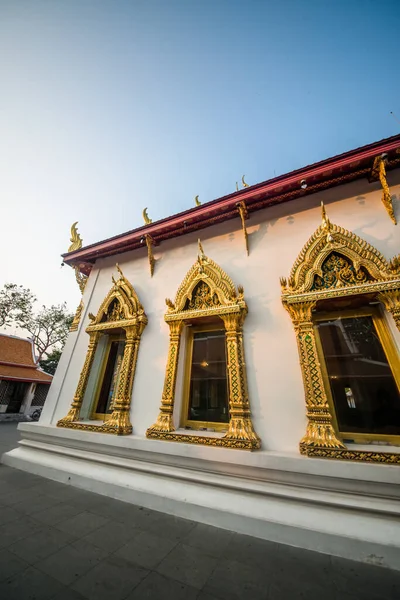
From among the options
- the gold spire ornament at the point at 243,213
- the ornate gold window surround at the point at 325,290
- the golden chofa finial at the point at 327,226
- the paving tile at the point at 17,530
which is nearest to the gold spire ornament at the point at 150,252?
the gold spire ornament at the point at 243,213

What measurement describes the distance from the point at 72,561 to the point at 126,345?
2835 mm

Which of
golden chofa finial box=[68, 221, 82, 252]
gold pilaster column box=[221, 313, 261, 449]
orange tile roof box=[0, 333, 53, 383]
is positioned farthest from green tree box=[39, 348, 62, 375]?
gold pilaster column box=[221, 313, 261, 449]

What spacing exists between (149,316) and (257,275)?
88.3 inches

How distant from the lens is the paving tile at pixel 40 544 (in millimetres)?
1927

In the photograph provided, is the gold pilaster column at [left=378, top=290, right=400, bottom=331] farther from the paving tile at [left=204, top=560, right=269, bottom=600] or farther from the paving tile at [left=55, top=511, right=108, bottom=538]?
the paving tile at [left=55, top=511, right=108, bottom=538]

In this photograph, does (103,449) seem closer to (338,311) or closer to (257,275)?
(257,275)

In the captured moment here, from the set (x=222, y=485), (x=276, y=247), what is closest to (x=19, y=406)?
(x=222, y=485)

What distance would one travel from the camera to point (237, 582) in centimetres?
171

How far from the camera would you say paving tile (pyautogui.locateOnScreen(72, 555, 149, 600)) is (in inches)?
62.8

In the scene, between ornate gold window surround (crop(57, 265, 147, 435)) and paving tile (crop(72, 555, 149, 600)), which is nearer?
paving tile (crop(72, 555, 149, 600))

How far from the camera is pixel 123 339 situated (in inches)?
191

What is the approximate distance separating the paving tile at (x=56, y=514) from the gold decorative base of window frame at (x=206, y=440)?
3.75 feet

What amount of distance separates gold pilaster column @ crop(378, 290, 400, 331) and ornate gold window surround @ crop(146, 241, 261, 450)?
1.79 metres

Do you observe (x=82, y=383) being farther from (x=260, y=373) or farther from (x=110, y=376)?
(x=260, y=373)
